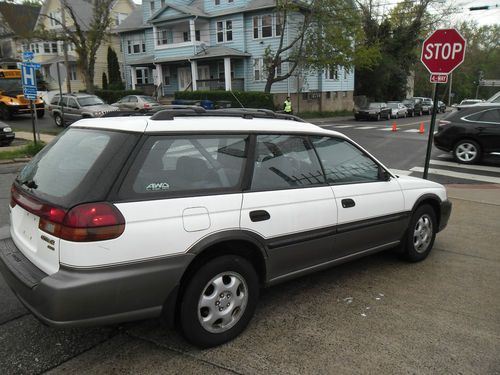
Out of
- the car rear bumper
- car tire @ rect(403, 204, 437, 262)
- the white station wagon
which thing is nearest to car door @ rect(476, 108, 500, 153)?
car tire @ rect(403, 204, 437, 262)

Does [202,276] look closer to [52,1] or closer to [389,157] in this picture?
[389,157]

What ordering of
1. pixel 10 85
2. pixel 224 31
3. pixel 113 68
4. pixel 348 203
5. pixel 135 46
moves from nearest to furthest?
pixel 348 203
pixel 10 85
pixel 224 31
pixel 135 46
pixel 113 68

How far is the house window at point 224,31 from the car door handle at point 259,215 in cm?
3534

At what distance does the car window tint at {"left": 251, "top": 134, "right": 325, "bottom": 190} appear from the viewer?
3.54m

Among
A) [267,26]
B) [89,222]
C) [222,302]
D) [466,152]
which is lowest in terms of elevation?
[466,152]

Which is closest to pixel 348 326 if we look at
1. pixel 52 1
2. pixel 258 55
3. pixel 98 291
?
pixel 98 291

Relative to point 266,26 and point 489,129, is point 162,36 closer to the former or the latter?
point 266,26

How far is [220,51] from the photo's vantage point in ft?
115

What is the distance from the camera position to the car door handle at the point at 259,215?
331cm

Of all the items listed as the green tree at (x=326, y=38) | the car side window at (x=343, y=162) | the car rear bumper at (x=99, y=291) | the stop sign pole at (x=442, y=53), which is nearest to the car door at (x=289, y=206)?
the car side window at (x=343, y=162)

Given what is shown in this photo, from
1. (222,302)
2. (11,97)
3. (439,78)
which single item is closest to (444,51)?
(439,78)

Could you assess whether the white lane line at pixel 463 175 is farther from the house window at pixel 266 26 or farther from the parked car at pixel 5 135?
the house window at pixel 266 26

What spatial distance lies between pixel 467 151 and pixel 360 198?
9981 mm

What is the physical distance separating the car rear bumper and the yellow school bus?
969 inches
